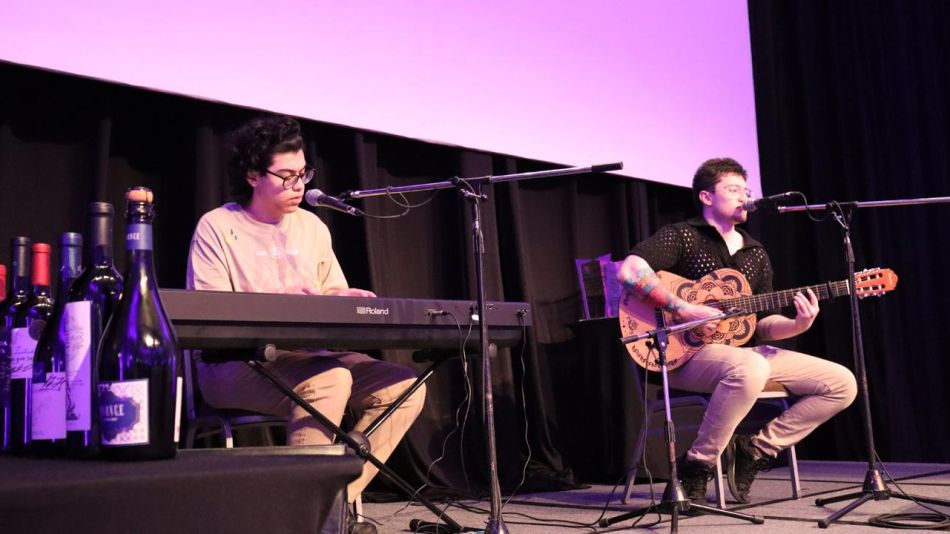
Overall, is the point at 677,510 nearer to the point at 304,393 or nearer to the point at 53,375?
the point at 304,393

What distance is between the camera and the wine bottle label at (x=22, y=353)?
0.86 m

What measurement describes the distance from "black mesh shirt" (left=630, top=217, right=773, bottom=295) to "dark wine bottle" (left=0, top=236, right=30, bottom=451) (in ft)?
8.00

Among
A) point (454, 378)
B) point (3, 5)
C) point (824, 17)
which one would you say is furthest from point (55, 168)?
point (824, 17)

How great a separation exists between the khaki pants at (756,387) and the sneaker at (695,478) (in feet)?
0.08

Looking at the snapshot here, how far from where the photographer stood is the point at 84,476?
613 millimetres

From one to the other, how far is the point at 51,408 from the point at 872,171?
16.3 feet

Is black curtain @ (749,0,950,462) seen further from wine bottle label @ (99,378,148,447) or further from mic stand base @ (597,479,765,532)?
wine bottle label @ (99,378,148,447)

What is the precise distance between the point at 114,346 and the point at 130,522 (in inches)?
7.9

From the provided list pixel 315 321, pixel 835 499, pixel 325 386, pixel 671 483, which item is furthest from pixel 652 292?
pixel 315 321

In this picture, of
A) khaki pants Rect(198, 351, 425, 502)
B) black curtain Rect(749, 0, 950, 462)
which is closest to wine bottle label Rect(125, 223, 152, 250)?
khaki pants Rect(198, 351, 425, 502)

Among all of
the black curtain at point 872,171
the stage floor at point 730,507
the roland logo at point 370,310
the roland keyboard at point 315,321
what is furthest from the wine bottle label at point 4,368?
the black curtain at point 872,171

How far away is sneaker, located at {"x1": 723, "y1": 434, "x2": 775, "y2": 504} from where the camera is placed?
10.4ft

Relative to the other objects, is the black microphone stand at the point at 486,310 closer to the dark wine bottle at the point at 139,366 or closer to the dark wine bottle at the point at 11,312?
the dark wine bottle at the point at 11,312

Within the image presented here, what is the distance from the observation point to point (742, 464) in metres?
3.20
